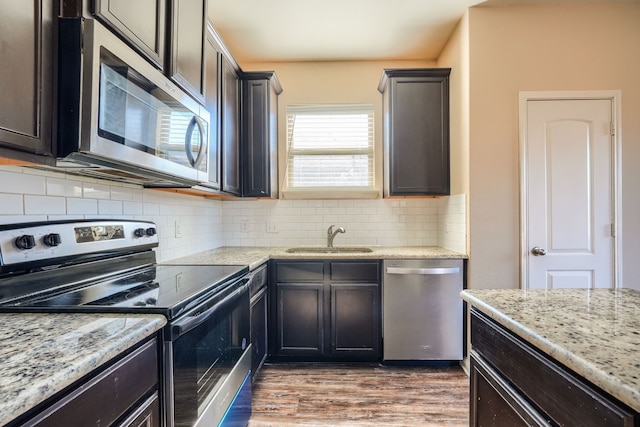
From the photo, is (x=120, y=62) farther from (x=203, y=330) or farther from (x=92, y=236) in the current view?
(x=203, y=330)

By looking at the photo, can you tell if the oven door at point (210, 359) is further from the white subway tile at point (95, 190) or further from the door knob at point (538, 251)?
the door knob at point (538, 251)

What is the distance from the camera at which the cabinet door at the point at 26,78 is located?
31.5 inches

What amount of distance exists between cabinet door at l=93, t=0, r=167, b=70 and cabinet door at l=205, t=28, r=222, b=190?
66 cm

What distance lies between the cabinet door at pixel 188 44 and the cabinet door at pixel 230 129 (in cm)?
60

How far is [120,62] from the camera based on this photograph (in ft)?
3.47

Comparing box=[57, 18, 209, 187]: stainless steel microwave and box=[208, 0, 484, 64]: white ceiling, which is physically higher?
box=[208, 0, 484, 64]: white ceiling

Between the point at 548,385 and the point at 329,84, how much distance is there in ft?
9.65

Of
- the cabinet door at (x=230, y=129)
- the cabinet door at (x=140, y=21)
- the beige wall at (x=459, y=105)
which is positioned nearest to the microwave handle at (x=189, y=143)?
A: the cabinet door at (x=140, y=21)

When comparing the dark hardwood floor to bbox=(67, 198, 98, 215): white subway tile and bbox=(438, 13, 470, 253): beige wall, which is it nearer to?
bbox=(438, 13, 470, 253): beige wall

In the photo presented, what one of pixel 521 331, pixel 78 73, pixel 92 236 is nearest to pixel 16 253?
pixel 92 236

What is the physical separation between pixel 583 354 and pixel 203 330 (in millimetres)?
1174

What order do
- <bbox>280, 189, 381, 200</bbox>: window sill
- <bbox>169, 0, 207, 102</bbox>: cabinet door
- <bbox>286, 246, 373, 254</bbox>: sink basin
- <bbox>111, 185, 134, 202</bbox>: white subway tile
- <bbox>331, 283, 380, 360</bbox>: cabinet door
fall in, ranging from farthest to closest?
<bbox>280, 189, 381, 200</bbox>: window sill, <bbox>286, 246, 373, 254</bbox>: sink basin, <bbox>331, 283, 380, 360</bbox>: cabinet door, <bbox>111, 185, 134, 202</bbox>: white subway tile, <bbox>169, 0, 207, 102</bbox>: cabinet door

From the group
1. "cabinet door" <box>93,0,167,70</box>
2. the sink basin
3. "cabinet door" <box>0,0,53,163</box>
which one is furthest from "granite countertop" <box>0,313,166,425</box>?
the sink basin

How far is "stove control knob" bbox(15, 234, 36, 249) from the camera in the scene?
3.58ft
